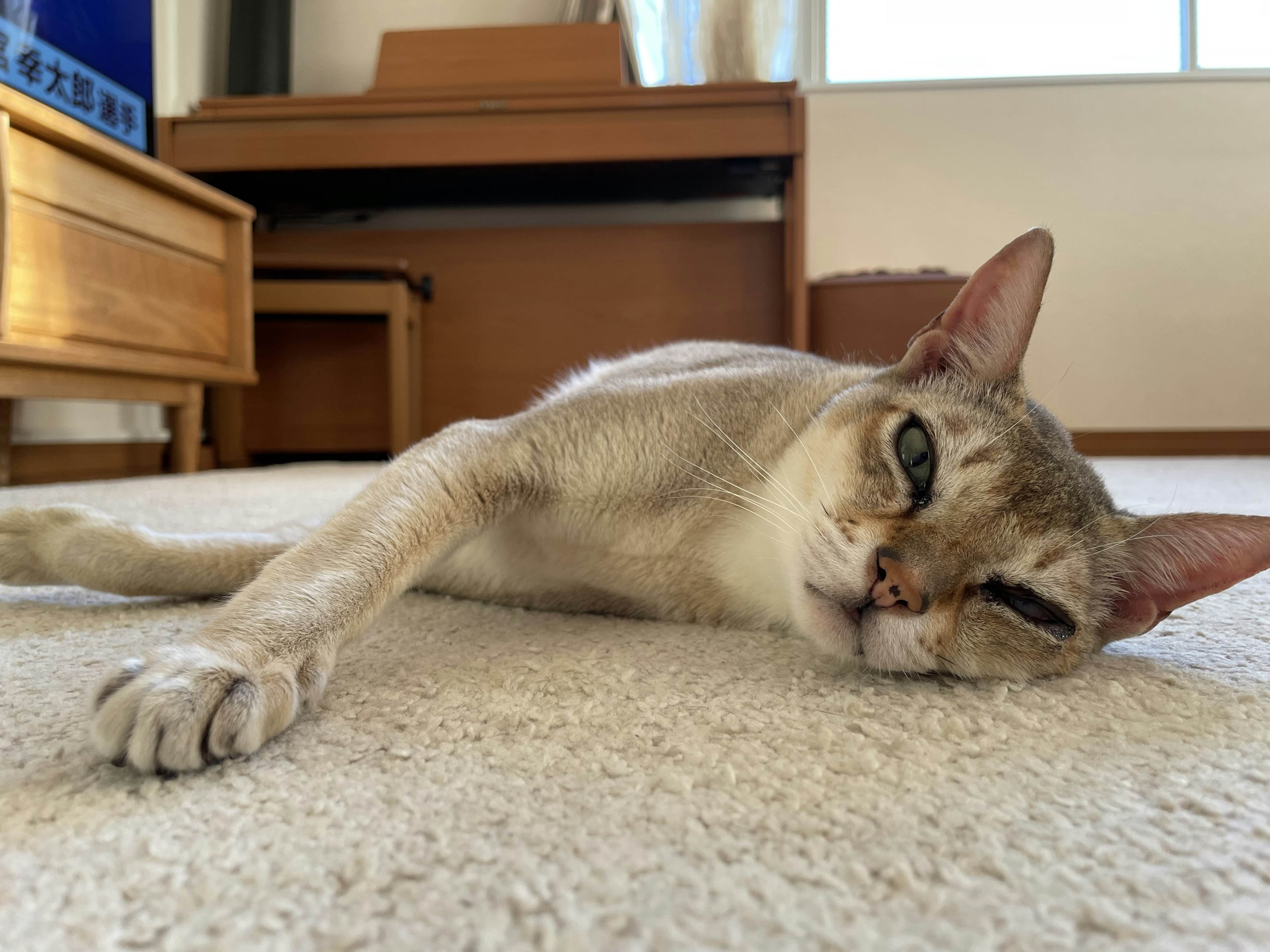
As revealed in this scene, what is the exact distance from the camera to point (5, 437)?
7.68 feet

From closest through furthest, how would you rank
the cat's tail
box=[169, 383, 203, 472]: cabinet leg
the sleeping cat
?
the sleeping cat
the cat's tail
box=[169, 383, 203, 472]: cabinet leg

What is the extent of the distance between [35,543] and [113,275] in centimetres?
170

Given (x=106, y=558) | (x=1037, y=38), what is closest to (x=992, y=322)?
(x=106, y=558)

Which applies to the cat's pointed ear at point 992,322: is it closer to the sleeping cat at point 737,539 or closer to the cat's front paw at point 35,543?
the sleeping cat at point 737,539

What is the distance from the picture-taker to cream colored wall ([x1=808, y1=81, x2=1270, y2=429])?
395cm

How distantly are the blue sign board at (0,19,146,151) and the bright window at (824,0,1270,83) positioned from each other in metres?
3.19

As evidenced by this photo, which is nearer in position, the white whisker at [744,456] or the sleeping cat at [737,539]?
the sleeping cat at [737,539]

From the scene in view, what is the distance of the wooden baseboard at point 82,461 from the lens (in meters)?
2.52

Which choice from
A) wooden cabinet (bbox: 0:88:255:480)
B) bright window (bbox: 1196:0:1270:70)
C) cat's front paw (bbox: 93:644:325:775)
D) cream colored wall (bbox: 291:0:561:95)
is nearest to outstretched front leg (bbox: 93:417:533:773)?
cat's front paw (bbox: 93:644:325:775)

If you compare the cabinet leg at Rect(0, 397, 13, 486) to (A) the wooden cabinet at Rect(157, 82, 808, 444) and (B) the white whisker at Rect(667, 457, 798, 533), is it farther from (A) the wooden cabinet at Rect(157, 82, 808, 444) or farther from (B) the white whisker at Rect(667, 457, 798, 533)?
(B) the white whisker at Rect(667, 457, 798, 533)

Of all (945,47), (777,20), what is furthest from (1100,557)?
(945,47)

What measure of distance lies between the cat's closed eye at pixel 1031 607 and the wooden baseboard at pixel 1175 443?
368cm

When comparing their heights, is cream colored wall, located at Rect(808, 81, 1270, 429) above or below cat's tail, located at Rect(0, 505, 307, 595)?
above

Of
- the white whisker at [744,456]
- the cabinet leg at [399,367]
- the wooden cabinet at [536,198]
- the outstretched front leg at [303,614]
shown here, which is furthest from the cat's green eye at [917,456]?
the cabinet leg at [399,367]
